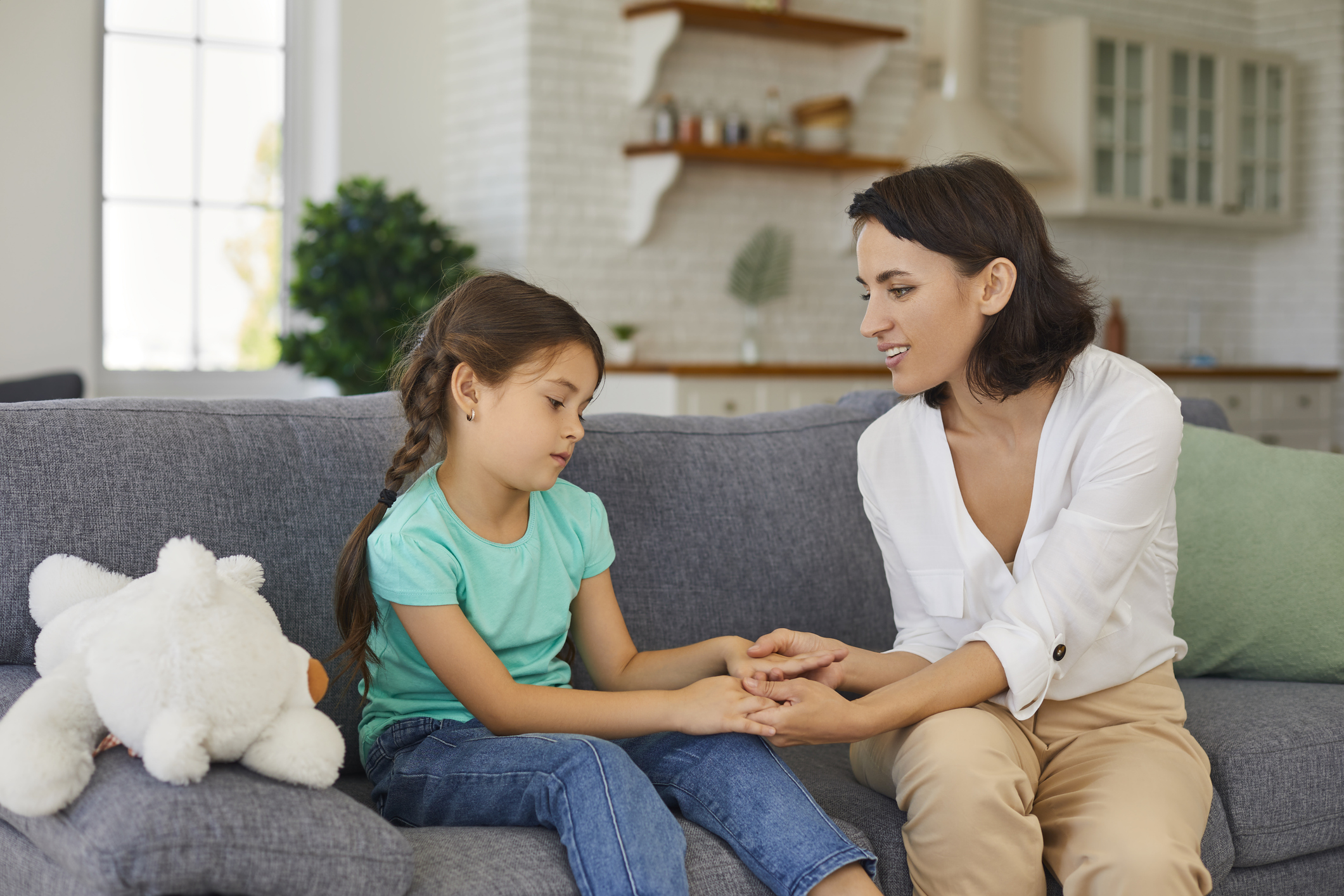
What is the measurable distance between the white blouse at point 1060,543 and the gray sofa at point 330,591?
23cm

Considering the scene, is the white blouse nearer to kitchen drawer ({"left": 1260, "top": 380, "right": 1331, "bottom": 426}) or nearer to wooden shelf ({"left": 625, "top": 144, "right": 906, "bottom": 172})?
wooden shelf ({"left": 625, "top": 144, "right": 906, "bottom": 172})

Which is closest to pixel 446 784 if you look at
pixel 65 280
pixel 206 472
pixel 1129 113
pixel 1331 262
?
pixel 206 472

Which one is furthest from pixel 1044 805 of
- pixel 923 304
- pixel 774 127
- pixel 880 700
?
pixel 774 127

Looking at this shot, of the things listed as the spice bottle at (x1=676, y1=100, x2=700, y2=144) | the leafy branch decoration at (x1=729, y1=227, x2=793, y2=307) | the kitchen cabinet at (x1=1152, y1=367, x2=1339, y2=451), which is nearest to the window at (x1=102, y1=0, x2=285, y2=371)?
the spice bottle at (x1=676, y1=100, x2=700, y2=144)

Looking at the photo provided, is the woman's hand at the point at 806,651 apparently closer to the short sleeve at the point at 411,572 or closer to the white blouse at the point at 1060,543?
the white blouse at the point at 1060,543

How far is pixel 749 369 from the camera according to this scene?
4250mm

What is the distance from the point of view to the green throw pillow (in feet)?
6.35

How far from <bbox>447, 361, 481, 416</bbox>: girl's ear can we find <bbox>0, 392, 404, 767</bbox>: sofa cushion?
0.24m

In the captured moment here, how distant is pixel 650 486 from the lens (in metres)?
1.87

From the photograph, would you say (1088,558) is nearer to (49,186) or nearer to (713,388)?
(713,388)

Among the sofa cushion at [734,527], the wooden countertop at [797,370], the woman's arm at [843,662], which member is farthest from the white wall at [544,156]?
the woman's arm at [843,662]

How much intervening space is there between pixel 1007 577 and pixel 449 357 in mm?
730

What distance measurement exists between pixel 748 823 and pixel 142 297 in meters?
3.83

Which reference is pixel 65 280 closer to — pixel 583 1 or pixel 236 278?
pixel 236 278
